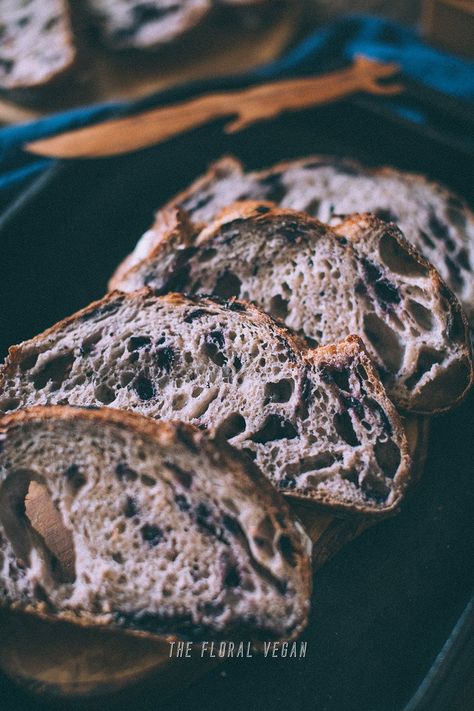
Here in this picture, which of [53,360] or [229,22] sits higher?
[229,22]

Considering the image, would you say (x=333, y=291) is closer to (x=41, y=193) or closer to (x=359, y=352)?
(x=359, y=352)

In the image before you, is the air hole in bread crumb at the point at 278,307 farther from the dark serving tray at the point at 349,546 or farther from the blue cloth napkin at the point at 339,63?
the blue cloth napkin at the point at 339,63

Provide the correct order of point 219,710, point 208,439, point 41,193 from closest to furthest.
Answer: point 208,439 < point 219,710 < point 41,193

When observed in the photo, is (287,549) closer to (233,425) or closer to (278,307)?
(233,425)

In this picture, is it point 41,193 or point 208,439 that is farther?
point 41,193

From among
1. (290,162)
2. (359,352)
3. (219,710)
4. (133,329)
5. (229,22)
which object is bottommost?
(219,710)

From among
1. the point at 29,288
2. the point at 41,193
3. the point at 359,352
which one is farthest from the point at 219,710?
the point at 41,193

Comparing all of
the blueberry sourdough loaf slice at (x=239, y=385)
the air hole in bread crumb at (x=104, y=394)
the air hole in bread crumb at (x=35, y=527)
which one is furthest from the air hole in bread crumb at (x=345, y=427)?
the air hole in bread crumb at (x=35, y=527)

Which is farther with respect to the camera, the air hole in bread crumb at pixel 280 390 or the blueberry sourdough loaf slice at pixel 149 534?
the air hole in bread crumb at pixel 280 390
